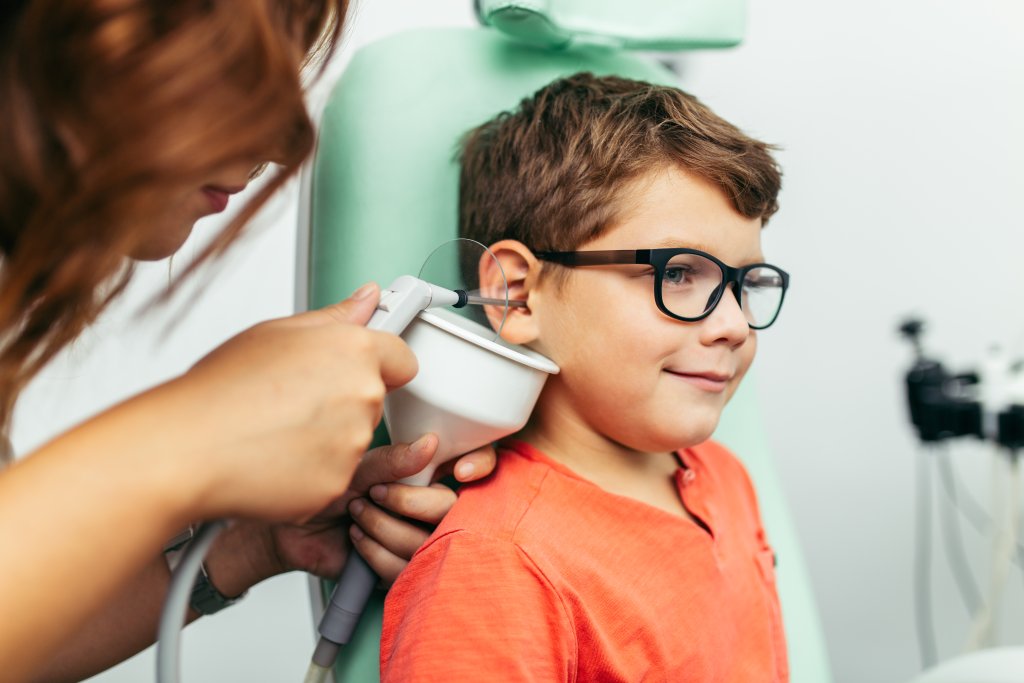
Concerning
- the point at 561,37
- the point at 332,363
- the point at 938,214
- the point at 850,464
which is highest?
the point at 561,37

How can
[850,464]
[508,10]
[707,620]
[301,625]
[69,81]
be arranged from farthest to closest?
[850,464]
[301,625]
[508,10]
[707,620]
[69,81]

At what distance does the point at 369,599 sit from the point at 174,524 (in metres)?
0.41

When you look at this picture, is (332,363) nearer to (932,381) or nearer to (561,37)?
(561,37)

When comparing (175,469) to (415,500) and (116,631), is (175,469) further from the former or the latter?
(116,631)

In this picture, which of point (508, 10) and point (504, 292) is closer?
point (504, 292)

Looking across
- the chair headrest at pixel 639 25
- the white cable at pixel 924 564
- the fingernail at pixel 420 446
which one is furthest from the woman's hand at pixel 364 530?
the white cable at pixel 924 564

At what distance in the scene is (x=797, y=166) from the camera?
1573 mm

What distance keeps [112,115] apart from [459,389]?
35 centimetres

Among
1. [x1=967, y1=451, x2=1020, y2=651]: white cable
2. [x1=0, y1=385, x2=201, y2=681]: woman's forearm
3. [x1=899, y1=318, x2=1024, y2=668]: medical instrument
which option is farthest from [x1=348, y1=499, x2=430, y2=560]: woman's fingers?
[x1=967, y1=451, x2=1020, y2=651]: white cable

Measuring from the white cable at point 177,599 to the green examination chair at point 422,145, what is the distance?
287mm

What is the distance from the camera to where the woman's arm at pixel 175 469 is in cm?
46

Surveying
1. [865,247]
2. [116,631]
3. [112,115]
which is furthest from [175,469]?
[865,247]

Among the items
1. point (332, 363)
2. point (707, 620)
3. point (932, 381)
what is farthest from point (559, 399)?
point (932, 381)

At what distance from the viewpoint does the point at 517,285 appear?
0.87m
